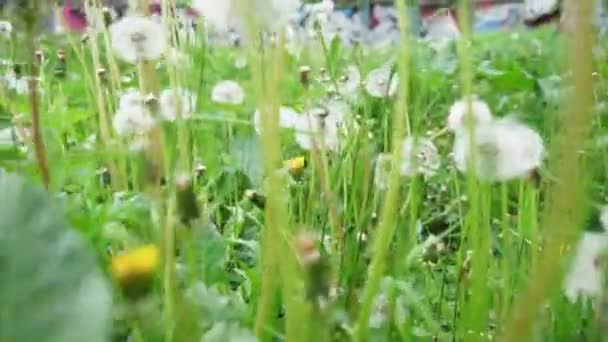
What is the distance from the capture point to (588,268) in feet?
2.37

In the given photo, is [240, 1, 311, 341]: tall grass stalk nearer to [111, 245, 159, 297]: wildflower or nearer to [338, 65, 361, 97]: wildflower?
[111, 245, 159, 297]: wildflower

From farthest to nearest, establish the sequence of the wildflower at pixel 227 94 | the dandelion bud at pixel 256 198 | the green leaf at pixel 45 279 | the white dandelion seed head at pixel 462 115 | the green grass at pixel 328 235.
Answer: the wildflower at pixel 227 94, the dandelion bud at pixel 256 198, the white dandelion seed head at pixel 462 115, the green grass at pixel 328 235, the green leaf at pixel 45 279

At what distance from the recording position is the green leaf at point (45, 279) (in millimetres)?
319

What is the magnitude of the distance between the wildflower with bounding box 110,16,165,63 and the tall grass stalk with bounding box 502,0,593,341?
2.02ft

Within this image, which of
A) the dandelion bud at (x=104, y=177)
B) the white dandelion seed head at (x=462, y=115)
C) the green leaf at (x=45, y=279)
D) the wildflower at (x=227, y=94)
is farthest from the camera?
the wildflower at (x=227, y=94)

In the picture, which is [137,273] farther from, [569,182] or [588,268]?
[588,268]

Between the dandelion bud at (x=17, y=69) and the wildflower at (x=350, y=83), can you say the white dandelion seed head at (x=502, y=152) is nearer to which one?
the wildflower at (x=350, y=83)

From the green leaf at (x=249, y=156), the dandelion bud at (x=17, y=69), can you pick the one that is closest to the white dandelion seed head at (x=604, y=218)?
the green leaf at (x=249, y=156)

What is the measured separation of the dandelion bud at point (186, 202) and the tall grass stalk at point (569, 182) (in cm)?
16

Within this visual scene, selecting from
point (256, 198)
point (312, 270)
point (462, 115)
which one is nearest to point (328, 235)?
point (256, 198)

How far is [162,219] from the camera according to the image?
0.53 m

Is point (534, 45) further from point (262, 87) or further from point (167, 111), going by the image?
point (262, 87)

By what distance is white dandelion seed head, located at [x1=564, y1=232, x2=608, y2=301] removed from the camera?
71 cm

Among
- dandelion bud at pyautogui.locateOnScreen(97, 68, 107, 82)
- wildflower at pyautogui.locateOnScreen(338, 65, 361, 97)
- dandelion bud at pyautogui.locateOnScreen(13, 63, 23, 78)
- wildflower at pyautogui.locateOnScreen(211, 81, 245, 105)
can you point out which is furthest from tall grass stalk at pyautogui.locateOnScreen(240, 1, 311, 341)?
wildflower at pyautogui.locateOnScreen(211, 81, 245, 105)
